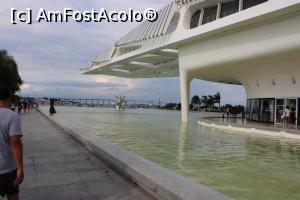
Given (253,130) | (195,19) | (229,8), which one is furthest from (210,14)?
(253,130)

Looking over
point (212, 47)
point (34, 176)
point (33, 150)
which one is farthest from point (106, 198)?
point (212, 47)

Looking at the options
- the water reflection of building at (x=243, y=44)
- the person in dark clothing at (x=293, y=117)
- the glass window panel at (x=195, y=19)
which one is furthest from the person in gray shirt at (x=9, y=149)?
the glass window panel at (x=195, y=19)

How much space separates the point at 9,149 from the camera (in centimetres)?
396

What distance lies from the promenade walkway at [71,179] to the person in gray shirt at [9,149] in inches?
59.8

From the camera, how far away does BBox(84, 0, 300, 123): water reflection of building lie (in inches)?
801

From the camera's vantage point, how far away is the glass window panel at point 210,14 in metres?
27.9

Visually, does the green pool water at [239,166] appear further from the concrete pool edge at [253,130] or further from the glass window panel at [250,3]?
the glass window panel at [250,3]

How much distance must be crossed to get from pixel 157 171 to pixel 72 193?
126cm

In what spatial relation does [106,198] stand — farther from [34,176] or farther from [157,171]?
[34,176]

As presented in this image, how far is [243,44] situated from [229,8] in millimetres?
4001

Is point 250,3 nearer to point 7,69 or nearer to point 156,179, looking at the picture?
point 156,179

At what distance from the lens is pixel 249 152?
41.0ft

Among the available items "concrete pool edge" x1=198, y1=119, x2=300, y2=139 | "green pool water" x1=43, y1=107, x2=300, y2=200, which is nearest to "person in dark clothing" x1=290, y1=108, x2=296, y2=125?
"concrete pool edge" x1=198, y1=119, x2=300, y2=139

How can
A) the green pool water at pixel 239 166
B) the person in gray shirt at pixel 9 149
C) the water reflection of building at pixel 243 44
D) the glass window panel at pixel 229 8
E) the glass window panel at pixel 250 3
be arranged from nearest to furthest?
the person in gray shirt at pixel 9 149 → the green pool water at pixel 239 166 → the water reflection of building at pixel 243 44 → the glass window panel at pixel 250 3 → the glass window panel at pixel 229 8
